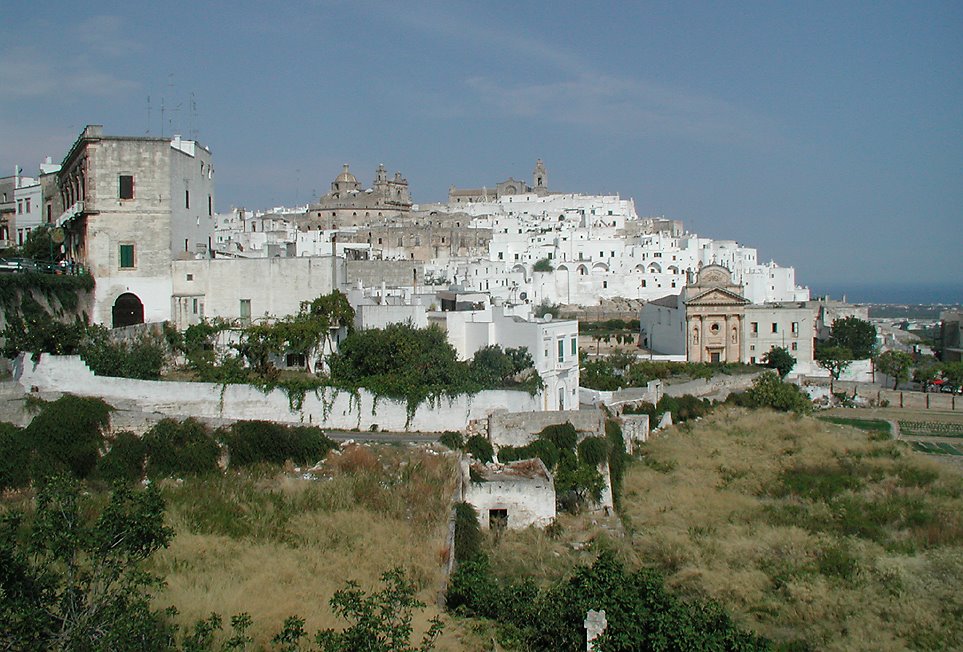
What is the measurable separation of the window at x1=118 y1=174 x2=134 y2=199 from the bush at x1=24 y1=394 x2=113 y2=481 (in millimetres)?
7989

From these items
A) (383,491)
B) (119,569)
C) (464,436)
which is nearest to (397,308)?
(464,436)

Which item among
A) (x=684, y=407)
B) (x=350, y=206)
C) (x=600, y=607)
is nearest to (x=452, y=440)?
(x=600, y=607)

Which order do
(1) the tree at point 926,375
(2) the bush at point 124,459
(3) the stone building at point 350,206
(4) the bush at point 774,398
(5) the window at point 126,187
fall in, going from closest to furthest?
(2) the bush at point 124,459
(5) the window at point 126,187
(4) the bush at point 774,398
(1) the tree at point 926,375
(3) the stone building at point 350,206

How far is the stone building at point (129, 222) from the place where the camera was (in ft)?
77.9

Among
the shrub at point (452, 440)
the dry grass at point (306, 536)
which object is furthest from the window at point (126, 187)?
the shrub at point (452, 440)

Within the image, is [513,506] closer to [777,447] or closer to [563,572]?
[563,572]

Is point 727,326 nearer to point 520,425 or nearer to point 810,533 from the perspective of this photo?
point 810,533

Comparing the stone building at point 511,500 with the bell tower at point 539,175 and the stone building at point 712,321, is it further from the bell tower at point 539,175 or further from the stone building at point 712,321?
the bell tower at point 539,175

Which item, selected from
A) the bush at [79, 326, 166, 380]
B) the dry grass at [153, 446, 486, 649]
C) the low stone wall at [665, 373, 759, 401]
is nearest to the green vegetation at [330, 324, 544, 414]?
the dry grass at [153, 446, 486, 649]

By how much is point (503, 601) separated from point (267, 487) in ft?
18.7

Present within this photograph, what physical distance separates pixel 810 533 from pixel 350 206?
213 ft

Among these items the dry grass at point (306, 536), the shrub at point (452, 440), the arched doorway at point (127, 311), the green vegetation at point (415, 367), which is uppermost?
the arched doorway at point (127, 311)

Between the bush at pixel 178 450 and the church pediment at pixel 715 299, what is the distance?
34.1 metres

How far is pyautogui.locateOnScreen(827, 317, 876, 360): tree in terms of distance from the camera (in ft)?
165
